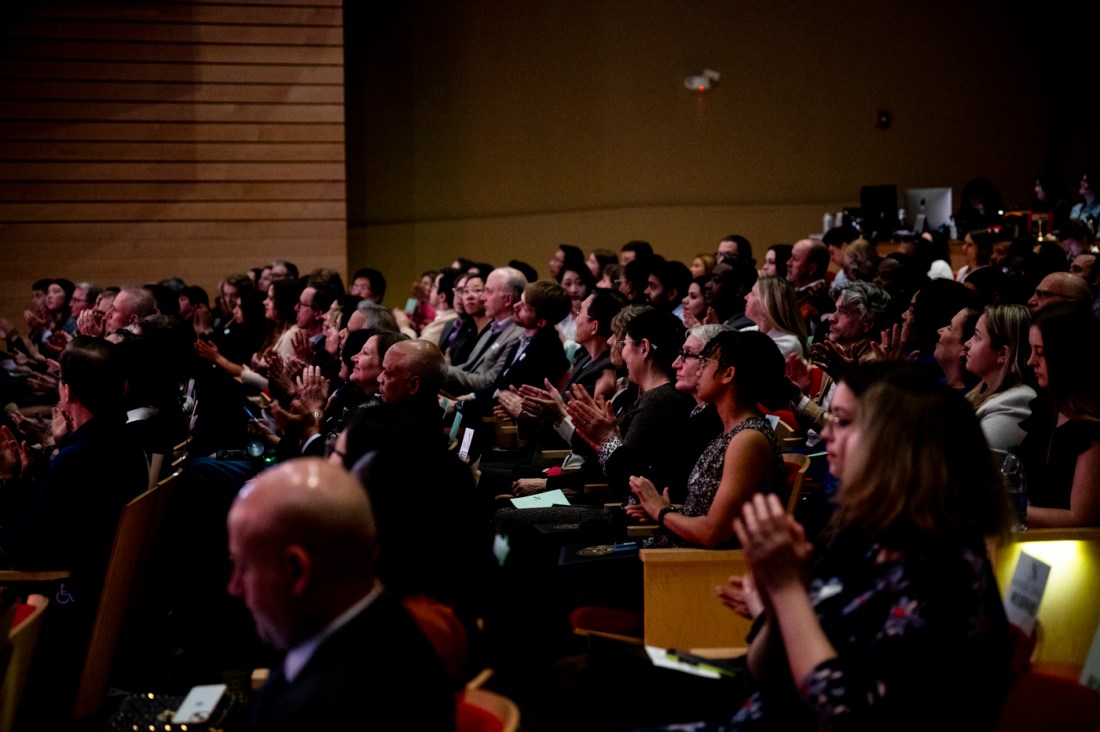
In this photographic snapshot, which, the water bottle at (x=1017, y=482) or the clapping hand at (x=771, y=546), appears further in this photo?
the water bottle at (x=1017, y=482)

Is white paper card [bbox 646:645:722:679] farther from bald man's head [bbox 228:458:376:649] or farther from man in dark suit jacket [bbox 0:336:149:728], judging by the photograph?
man in dark suit jacket [bbox 0:336:149:728]

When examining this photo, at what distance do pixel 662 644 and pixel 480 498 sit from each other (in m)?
0.77

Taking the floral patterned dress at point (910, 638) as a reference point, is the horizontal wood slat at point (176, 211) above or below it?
above

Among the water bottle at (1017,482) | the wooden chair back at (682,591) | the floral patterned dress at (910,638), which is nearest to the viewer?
the floral patterned dress at (910,638)

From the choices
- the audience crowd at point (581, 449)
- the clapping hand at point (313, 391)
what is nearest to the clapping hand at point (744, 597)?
the audience crowd at point (581, 449)

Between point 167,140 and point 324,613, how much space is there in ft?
29.4

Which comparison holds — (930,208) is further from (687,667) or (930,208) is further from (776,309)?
(687,667)

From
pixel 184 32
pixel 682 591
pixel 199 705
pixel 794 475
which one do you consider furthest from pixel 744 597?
pixel 184 32

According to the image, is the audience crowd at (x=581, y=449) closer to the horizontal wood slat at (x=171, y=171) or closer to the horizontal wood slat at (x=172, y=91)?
the horizontal wood slat at (x=171, y=171)

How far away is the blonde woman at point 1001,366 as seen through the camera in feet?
10.3

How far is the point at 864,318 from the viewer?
452cm

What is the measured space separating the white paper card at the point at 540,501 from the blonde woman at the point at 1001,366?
1437 mm

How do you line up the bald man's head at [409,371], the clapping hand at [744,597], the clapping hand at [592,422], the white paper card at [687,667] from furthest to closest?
the bald man's head at [409,371]
the clapping hand at [592,422]
the white paper card at [687,667]
the clapping hand at [744,597]

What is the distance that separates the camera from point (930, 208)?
9727 millimetres
